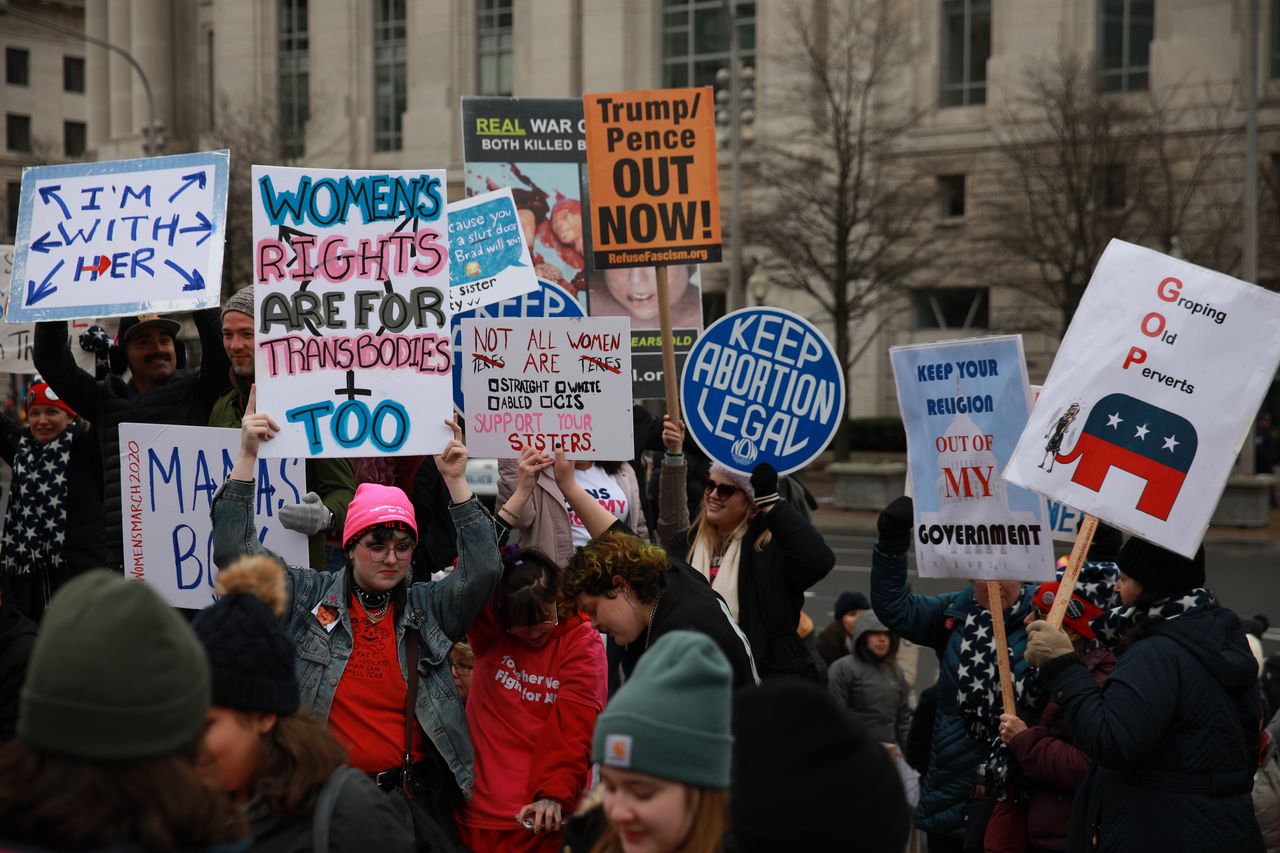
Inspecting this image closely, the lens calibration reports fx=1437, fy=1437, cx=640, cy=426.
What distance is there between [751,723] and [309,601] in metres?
2.06

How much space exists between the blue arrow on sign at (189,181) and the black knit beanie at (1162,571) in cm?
377

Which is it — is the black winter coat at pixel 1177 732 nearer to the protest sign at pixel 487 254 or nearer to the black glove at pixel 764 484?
the black glove at pixel 764 484

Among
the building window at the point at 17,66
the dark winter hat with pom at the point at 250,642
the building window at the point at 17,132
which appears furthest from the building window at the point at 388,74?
the dark winter hat with pom at the point at 250,642

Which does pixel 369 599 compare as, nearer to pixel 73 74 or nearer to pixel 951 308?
pixel 951 308

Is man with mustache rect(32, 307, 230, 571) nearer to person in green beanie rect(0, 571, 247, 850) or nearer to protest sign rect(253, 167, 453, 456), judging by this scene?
protest sign rect(253, 167, 453, 456)

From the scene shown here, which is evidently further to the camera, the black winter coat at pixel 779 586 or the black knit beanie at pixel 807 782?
the black winter coat at pixel 779 586

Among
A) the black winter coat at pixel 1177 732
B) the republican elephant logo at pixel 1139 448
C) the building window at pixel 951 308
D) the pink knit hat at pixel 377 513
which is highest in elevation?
the republican elephant logo at pixel 1139 448

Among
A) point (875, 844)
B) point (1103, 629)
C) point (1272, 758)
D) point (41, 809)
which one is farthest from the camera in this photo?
point (1272, 758)

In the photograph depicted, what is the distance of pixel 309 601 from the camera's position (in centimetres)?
440

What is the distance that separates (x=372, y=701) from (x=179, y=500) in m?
1.46

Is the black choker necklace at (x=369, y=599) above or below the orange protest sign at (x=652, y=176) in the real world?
below

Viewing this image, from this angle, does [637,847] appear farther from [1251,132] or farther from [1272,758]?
[1251,132]

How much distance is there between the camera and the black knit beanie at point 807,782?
266 cm

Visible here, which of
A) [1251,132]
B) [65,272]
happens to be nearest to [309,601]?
[65,272]
